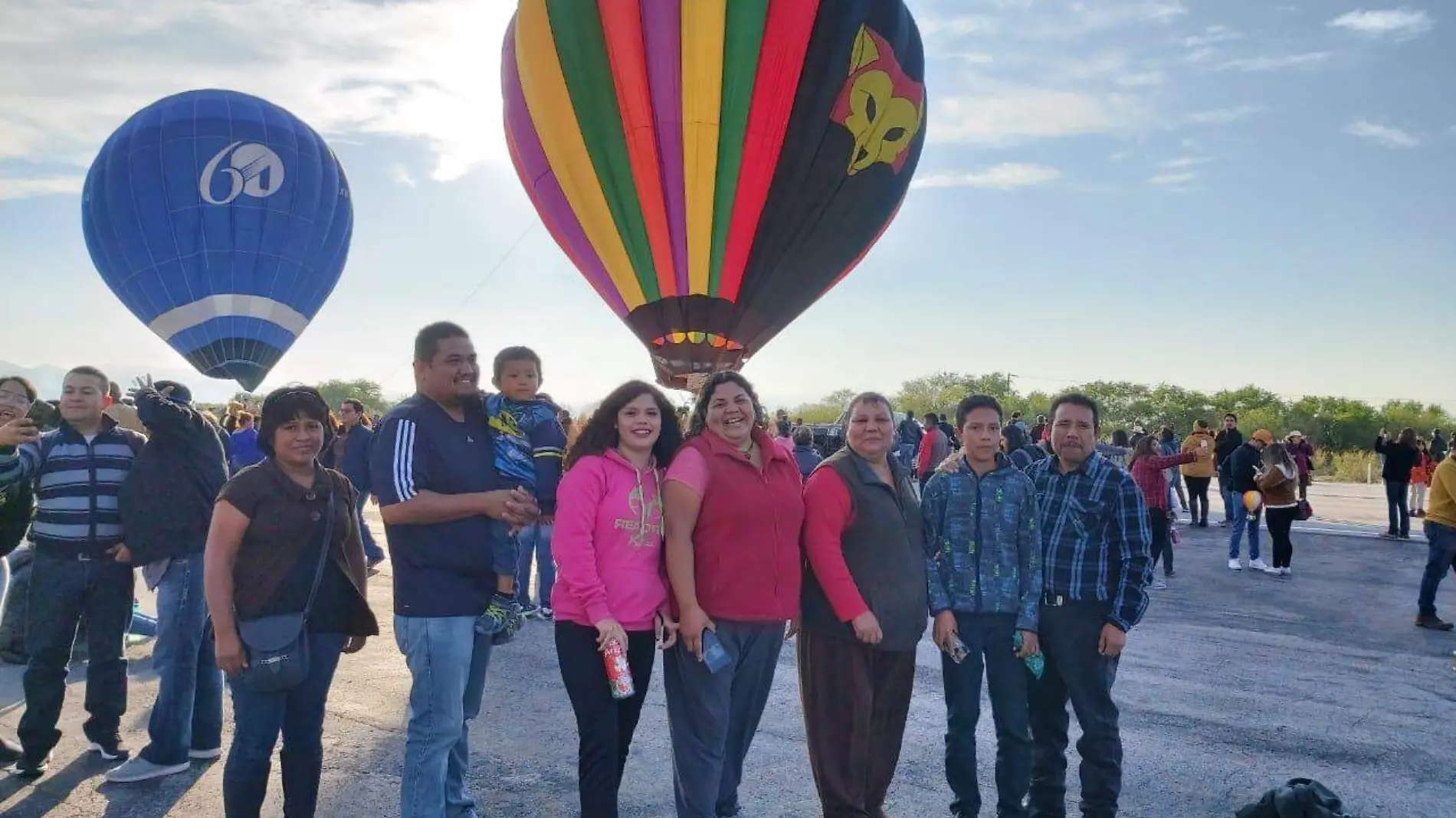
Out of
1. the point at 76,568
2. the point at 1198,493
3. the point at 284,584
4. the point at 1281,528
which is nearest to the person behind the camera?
the point at 284,584

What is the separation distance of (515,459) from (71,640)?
2522mm

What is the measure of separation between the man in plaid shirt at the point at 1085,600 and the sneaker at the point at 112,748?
4189 millimetres

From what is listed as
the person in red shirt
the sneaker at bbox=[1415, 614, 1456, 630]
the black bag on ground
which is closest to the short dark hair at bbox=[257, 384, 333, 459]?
the person in red shirt

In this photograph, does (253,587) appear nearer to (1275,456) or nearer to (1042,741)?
(1042,741)

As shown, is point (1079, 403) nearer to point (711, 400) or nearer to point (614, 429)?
point (711, 400)

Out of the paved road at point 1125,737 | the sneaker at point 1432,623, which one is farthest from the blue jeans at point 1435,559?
the paved road at point 1125,737

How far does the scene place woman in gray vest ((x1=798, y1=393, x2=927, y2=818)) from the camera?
141 inches

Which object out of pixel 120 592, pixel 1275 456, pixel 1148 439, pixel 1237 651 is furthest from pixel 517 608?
pixel 1275 456

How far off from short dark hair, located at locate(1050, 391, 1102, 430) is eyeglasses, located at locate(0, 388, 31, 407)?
15.9 ft

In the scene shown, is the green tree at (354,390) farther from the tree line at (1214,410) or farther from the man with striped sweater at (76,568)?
the man with striped sweater at (76,568)

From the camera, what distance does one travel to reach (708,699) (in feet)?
10.8

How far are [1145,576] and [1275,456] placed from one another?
778cm

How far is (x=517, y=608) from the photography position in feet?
11.4


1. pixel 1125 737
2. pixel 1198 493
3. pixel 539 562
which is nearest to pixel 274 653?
pixel 1125 737
